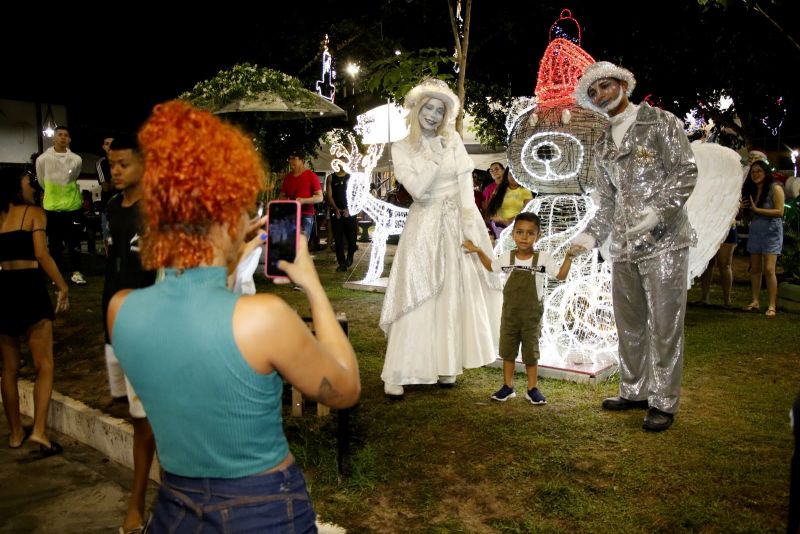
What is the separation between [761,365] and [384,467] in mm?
4058

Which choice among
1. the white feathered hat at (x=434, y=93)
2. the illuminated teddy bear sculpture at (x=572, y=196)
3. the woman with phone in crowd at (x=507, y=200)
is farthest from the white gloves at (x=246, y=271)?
the woman with phone in crowd at (x=507, y=200)

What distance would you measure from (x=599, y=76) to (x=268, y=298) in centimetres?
381

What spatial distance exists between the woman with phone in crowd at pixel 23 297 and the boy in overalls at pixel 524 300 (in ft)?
10.2

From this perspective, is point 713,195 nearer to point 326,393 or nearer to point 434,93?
point 434,93

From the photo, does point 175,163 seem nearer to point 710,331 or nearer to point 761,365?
point 761,365

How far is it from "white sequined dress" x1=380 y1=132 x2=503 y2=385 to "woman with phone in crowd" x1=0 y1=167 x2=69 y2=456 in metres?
2.39

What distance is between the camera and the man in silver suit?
4.57 m

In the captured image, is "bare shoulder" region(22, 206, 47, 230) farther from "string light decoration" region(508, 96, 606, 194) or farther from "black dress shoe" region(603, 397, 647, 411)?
"black dress shoe" region(603, 397, 647, 411)

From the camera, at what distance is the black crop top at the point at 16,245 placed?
4.67 meters

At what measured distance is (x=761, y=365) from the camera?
6.29 metres

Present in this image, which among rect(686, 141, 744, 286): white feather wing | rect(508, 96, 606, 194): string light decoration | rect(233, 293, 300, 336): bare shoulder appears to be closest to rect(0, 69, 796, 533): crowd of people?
rect(233, 293, 300, 336): bare shoulder

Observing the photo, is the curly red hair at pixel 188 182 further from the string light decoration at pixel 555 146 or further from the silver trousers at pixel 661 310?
the string light decoration at pixel 555 146

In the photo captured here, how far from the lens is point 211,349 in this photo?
1582 mm

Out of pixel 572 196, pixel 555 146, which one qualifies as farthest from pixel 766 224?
pixel 555 146
